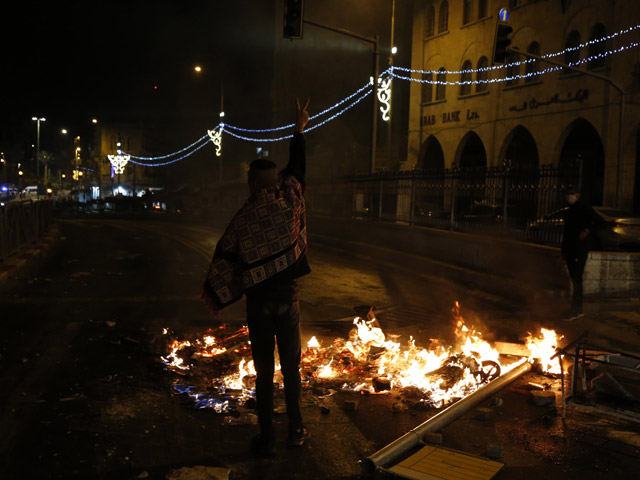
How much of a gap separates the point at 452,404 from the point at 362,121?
151ft

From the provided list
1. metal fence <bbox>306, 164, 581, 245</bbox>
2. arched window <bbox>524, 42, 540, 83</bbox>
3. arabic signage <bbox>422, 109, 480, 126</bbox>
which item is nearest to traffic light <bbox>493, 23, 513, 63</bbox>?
metal fence <bbox>306, 164, 581, 245</bbox>

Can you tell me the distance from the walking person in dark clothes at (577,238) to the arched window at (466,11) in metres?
26.3

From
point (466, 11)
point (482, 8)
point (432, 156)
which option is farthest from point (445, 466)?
point (432, 156)

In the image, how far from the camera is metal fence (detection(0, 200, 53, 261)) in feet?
45.6

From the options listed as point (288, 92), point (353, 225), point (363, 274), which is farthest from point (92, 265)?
point (288, 92)

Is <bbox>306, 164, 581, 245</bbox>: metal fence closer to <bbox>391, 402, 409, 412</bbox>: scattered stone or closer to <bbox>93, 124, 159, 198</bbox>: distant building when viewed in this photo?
<bbox>391, 402, 409, 412</bbox>: scattered stone

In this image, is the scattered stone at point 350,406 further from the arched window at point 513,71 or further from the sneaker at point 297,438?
the arched window at point 513,71

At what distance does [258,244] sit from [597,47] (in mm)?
25652

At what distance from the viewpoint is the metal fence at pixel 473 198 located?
40.3ft

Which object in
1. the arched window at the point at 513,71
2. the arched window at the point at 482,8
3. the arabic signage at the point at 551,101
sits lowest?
the arabic signage at the point at 551,101

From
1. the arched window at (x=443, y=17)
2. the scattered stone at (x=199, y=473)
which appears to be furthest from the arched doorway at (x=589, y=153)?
the scattered stone at (x=199, y=473)

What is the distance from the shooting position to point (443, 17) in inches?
1342

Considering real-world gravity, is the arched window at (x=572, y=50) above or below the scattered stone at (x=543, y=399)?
above

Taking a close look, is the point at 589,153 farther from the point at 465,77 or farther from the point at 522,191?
Result: the point at 522,191
